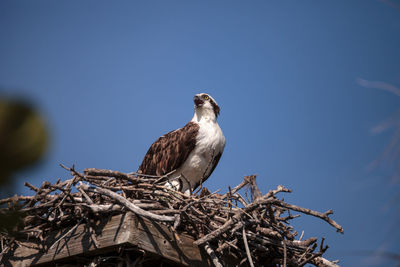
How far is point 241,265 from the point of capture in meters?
4.02

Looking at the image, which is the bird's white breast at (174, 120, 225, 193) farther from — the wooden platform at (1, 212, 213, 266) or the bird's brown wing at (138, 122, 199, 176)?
the wooden platform at (1, 212, 213, 266)

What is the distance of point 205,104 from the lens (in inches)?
267

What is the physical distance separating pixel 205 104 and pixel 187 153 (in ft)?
3.64

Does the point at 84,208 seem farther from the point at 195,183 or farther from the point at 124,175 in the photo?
the point at 195,183

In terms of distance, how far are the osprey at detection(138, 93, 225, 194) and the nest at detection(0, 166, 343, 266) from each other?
1733 mm

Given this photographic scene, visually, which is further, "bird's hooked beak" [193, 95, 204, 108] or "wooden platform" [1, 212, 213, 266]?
"bird's hooked beak" [193, 95, 204, 108]

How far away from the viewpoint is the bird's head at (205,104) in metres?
6.75

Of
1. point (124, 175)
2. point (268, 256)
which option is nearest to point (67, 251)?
point (124, 175)

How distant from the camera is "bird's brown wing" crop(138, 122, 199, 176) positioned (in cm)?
602

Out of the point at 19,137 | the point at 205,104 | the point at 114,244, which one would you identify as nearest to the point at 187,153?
the point at 205,104

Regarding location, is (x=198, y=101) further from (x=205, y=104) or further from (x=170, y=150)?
(x=170, y=150)

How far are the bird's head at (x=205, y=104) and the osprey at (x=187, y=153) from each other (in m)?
0.20

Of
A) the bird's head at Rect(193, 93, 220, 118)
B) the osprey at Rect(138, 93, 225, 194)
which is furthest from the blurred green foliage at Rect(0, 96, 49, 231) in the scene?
the bird's head at Rect(193, 93, 220, 118)

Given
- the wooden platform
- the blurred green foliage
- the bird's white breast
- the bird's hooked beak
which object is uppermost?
the bird's hooked beak
